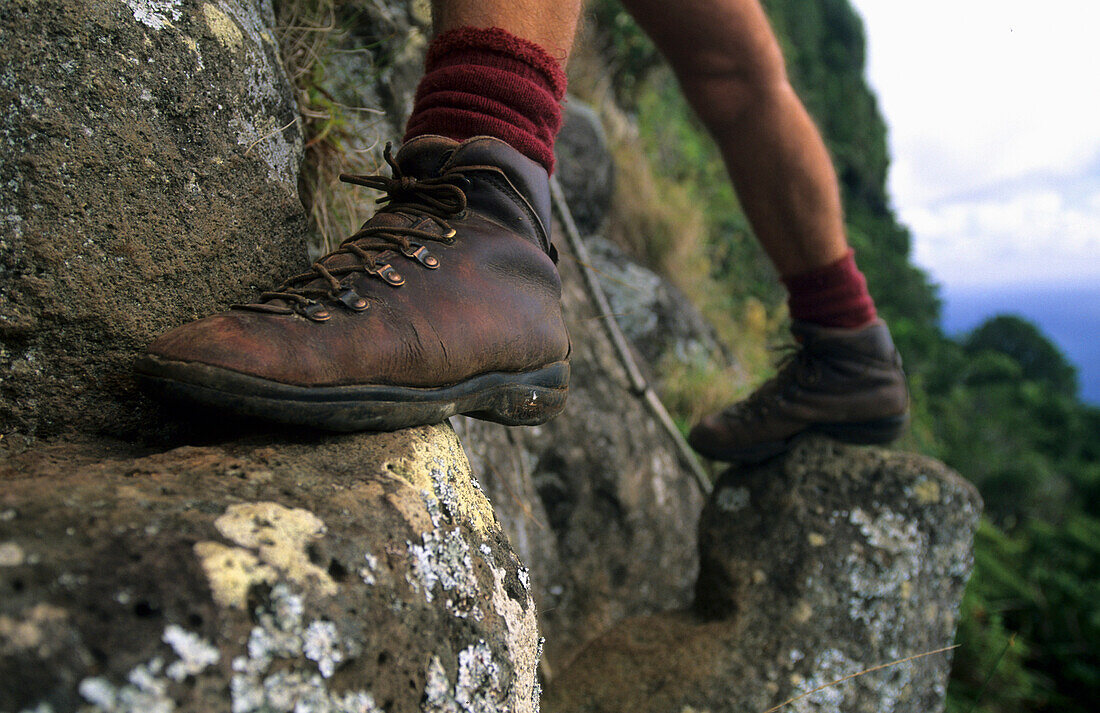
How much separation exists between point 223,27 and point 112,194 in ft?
1.26

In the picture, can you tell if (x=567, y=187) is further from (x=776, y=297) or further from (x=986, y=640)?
(x=776, y=297)

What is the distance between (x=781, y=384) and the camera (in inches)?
81.7

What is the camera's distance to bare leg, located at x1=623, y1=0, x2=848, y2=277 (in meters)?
1.93

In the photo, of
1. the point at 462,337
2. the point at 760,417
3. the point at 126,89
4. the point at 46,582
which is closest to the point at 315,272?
the point at 462,337

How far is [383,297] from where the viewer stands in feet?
3.58

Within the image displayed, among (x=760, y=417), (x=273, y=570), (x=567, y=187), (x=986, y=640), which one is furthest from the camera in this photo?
(x=986, y=640)

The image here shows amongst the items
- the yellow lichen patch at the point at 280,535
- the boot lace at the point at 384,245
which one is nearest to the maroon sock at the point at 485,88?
the boot lace at the point at 384,245

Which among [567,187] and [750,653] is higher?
[567,187]

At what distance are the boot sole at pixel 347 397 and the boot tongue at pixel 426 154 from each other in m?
0.37

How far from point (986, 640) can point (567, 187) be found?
3.86m

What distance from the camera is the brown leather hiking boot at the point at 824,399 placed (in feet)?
6.42

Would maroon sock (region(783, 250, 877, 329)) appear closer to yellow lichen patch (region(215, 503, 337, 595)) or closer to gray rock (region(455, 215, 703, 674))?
gray rock (region(455, 215, 703, 674))

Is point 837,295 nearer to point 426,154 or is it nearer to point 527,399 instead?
point 527,399

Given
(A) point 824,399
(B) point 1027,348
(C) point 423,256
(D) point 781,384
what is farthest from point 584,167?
(B) point 1027,348
